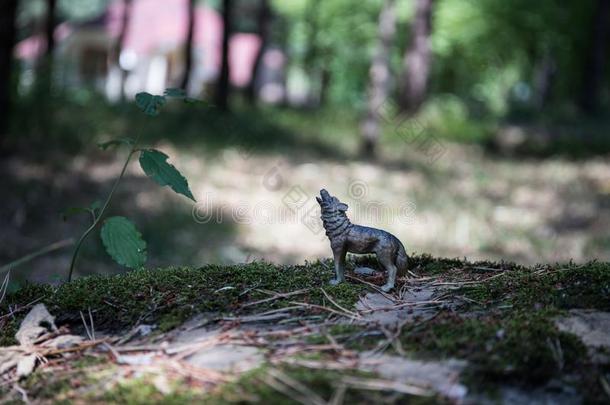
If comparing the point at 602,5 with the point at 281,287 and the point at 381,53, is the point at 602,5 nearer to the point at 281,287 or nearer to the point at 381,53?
the point at 381,53

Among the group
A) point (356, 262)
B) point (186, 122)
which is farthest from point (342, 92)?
point (356, 262)

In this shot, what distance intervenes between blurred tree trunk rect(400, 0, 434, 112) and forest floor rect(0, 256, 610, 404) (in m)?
13.0

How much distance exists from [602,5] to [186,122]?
10.9 m

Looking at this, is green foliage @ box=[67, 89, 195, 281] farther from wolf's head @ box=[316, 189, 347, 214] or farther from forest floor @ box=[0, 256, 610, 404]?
wolf's head @ box=[316, 189, 347, 214]

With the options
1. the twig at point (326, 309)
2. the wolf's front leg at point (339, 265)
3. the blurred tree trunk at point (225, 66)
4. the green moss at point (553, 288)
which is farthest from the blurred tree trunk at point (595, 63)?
the twig at point (326, 309)

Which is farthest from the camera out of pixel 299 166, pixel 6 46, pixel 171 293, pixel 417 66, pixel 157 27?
pixel 157 27

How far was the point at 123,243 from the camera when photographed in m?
2.42

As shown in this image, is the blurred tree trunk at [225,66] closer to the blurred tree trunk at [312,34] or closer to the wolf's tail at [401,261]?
the blurred tree trunk at [312,34]

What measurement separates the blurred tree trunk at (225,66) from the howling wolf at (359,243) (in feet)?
37.2

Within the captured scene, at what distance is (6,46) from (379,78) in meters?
6.01

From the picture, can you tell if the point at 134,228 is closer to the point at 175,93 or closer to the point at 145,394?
the point at 175,93

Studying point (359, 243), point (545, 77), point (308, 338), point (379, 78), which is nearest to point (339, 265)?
point (359, 243)

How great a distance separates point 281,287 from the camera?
2350 millimetres

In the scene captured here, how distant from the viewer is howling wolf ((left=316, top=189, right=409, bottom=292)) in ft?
7.74
